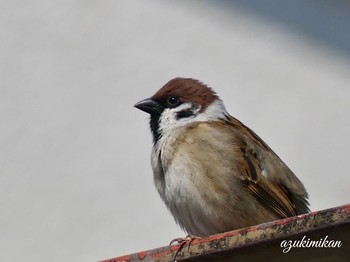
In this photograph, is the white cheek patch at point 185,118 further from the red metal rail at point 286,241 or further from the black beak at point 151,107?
the red metal rail at point 286,241

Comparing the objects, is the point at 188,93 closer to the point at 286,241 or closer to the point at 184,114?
the point at 184,114

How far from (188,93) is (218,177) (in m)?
0.50

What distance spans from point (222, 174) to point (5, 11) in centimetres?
236

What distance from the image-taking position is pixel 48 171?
5215 millimetres

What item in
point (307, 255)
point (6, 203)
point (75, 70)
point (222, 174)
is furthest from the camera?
point (75, 70)

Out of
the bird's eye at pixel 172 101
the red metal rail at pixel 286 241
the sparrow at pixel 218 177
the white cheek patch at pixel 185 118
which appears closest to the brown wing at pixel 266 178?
the sparrow at pixel 218 177

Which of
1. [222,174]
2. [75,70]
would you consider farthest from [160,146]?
[75,70]

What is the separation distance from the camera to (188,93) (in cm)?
390

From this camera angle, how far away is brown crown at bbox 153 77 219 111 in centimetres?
389

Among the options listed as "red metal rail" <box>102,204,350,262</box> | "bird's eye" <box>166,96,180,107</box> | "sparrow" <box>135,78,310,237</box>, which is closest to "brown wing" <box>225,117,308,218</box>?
"sparrow" <box>135,78,310,237</box>

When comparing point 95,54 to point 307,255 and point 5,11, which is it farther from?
point 307,255

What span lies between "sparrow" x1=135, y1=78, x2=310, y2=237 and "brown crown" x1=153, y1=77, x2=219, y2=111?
8cm

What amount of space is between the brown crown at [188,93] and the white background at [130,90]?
4.18 feet

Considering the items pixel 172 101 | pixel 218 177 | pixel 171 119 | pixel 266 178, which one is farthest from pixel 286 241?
pixel 172 101
